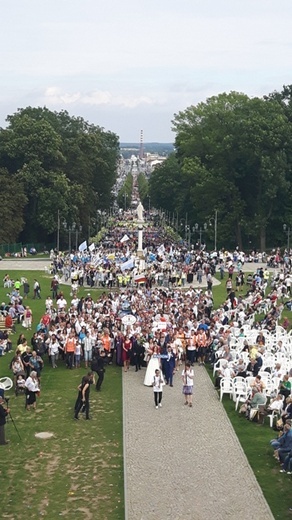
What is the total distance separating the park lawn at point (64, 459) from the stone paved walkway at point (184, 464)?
34 cm

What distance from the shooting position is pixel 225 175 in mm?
65688

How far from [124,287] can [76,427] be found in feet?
77.1

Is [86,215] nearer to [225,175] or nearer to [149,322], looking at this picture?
[225,175]

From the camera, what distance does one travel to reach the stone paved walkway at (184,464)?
1287 centimetres

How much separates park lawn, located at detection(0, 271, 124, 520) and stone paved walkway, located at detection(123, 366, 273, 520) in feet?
1.11

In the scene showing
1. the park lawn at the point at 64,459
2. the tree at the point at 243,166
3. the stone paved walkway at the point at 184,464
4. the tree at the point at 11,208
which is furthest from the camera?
the tree at the point at 11,208

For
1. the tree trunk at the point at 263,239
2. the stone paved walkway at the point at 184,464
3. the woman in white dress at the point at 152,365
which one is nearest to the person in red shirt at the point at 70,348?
the woman in white dress at the point at 152,365

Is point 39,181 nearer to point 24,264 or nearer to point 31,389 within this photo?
point 24,264

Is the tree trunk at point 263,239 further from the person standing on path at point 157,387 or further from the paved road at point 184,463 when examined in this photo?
the person standing on path at point 157,387

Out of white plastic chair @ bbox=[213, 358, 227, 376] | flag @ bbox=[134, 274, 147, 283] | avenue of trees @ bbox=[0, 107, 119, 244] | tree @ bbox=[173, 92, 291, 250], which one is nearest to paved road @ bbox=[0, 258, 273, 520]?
white plastic chair @ bbox=[213, 358, 227, 376]

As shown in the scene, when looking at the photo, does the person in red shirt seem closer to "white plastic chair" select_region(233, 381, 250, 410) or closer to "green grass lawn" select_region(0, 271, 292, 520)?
"green grass lawn" select_region(0, 271, 292, 520)

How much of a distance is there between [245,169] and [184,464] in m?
51.1

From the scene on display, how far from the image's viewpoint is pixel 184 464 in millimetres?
15031

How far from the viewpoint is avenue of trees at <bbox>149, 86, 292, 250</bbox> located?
60.8 metres
